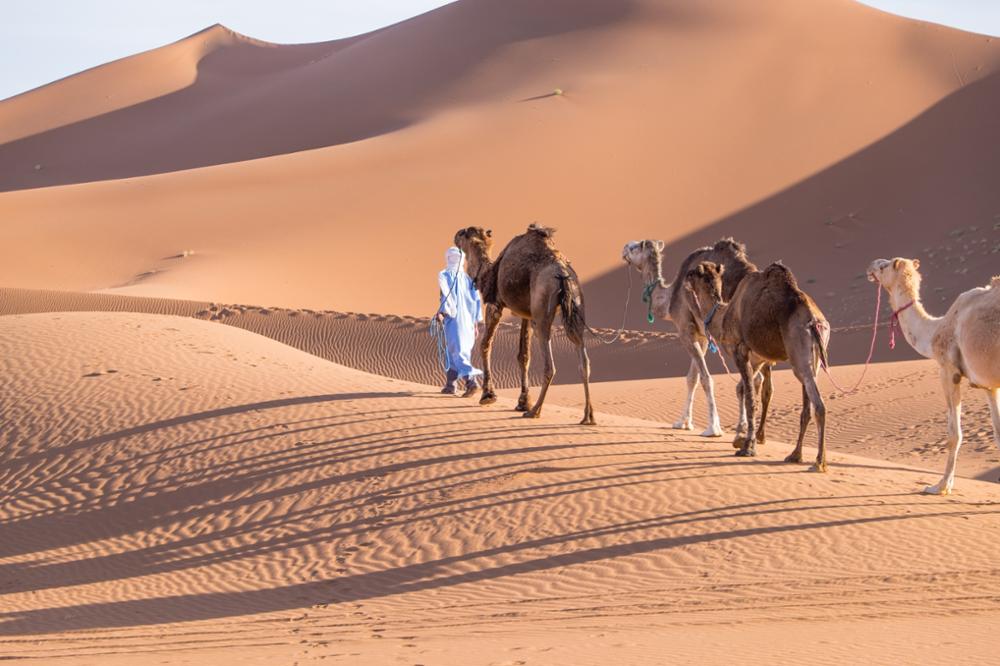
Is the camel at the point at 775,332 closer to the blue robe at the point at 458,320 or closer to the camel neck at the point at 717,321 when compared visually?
the camel neck at the point at 717,321

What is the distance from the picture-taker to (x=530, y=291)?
14.0m

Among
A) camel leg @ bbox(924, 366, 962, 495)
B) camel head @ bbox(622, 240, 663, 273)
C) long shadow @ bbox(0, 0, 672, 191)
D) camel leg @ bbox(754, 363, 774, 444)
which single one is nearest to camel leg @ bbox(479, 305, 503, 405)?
camel head @ bbox(622, 240, 663, 273)

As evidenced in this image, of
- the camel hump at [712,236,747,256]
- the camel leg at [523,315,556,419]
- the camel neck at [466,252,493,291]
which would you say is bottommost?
the camel leg at [523,315,556,419]

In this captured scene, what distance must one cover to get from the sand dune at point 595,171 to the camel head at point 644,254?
58.9 feet

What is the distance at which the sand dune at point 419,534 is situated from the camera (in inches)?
313

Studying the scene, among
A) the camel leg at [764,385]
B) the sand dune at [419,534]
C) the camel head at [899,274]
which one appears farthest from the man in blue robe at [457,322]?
the camel head at [899,274]

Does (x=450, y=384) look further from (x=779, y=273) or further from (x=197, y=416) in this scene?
(x=779, y=273)

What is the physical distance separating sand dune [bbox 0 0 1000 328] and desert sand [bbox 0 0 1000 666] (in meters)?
0.19

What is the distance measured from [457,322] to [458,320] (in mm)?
37

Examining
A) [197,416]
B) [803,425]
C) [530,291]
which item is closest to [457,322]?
[530,291]

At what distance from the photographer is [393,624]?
841cm

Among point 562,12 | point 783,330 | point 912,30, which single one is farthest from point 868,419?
point 562,12

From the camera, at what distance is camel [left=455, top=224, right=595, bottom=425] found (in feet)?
44.2

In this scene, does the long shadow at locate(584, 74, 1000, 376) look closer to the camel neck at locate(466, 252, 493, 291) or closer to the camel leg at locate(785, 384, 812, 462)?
the camel neck at locate(466, 252, 493, 291)
